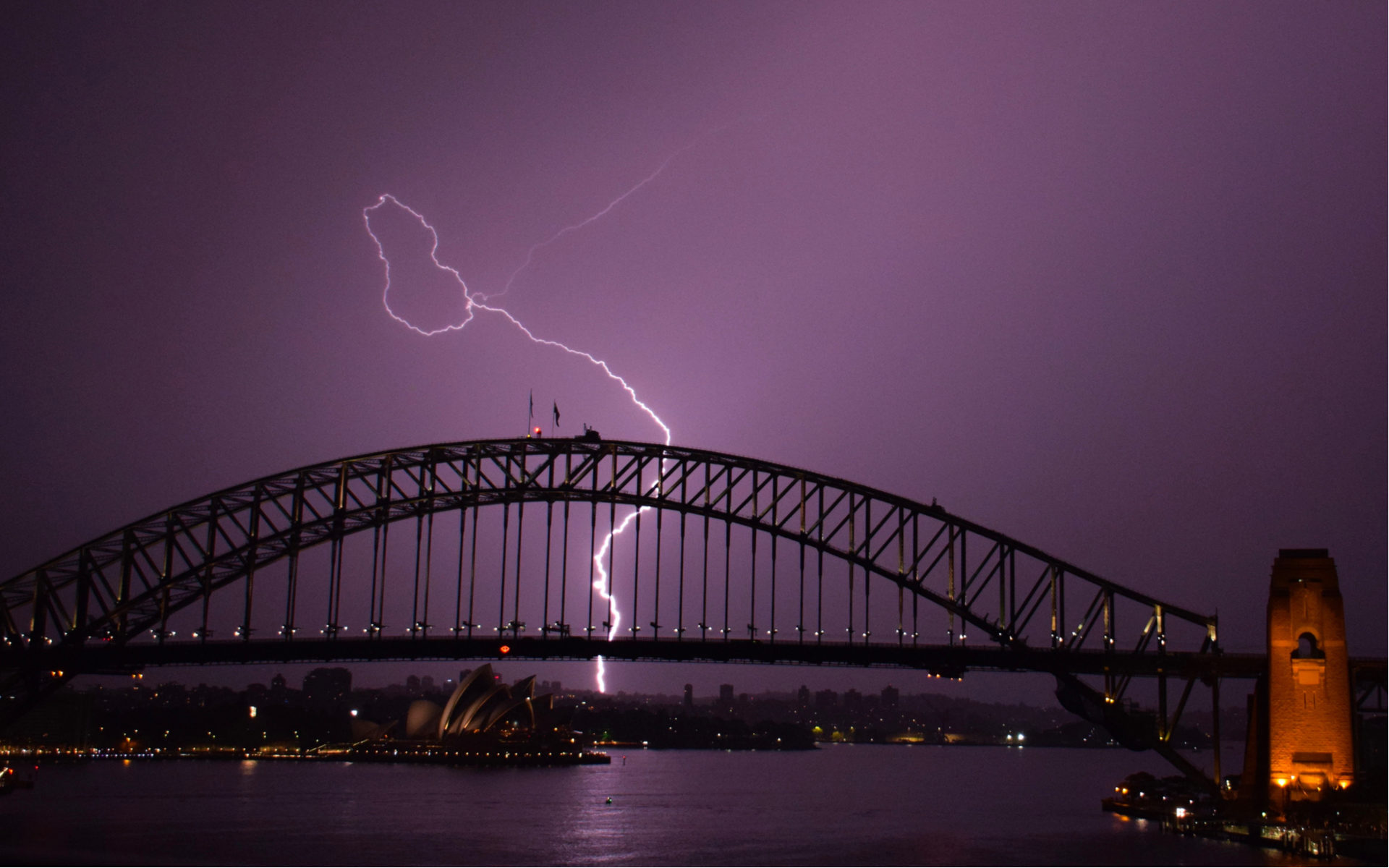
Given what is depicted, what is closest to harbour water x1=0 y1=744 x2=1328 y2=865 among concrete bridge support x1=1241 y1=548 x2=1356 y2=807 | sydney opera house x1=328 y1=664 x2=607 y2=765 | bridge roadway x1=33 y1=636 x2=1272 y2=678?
concrete bridge support x1=1241 y1=548 x2=1356 y2=807

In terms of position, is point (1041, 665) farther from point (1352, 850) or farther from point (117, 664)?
point (117, 664)

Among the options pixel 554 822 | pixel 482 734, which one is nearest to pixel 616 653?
pixel 554 822

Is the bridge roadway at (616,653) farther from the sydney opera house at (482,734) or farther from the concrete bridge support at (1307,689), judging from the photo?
the sydney opera house at (482,734)

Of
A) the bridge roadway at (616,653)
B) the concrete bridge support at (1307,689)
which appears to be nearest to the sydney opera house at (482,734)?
the bridge roadway at (616,653)

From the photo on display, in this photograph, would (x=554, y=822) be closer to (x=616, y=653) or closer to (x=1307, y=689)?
(x=616, y=653)

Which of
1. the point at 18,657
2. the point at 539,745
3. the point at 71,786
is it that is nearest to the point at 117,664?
the point at 18,657

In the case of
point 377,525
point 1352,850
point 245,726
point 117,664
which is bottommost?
point 245,726

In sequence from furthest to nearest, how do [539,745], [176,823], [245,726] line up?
1. [245,726]
2. [539,745]
3. [176,823]

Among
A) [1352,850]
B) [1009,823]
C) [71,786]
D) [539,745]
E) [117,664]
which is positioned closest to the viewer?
[1352,850]
